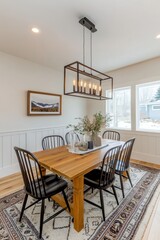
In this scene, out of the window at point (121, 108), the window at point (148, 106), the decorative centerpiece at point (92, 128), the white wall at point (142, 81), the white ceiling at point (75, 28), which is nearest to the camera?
the white ceiling at point (75, 28)

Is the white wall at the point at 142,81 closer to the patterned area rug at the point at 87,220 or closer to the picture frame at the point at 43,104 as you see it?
the patterned area rug at the point at 87,220

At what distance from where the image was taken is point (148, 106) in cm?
391

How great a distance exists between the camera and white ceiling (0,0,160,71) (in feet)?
5.90

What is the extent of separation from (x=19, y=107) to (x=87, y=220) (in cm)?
274

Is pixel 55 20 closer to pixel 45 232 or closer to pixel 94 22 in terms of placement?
pixel 94 22

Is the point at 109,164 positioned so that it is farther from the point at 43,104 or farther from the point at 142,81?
the point at 142,81

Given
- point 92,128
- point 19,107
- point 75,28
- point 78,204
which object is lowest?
point 78,204

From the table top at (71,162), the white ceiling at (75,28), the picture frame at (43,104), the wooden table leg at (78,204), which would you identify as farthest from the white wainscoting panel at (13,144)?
the wooden table leg at (78,204)

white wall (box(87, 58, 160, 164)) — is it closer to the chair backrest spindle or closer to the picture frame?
the picture frame

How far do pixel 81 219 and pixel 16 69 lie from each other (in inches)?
129

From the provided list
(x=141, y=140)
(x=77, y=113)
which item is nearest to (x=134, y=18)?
(x=141, y=140)

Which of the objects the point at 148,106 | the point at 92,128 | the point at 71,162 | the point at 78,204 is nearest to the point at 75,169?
the point at 71,162

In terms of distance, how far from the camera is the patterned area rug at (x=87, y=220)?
5.11 ft

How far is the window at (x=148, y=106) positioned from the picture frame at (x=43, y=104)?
2.38 metres
